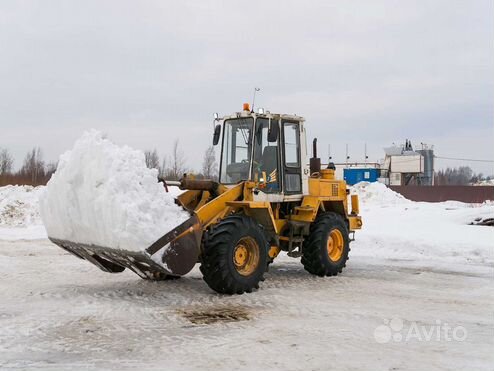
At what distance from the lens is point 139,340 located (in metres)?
5.95

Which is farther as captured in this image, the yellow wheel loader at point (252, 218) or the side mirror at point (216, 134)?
the side mirror at point (216, 134)

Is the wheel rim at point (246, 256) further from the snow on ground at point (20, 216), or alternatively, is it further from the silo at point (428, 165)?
the silo at point (428, 165)

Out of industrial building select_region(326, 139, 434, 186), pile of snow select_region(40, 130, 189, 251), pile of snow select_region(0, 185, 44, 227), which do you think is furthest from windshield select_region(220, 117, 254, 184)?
industrial building select_region(326, 139, 434, 186)

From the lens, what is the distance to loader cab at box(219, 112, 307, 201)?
962 cm

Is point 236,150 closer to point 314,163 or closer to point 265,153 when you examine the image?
point 265,153

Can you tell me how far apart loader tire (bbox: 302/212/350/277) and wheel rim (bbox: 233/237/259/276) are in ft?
6.21

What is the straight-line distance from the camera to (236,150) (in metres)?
9.99

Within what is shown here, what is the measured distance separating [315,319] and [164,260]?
204 cm

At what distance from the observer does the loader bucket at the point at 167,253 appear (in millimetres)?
7242

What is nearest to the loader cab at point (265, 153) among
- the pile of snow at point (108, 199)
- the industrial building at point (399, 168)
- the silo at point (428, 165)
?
the pile of snow at point (108, 199)

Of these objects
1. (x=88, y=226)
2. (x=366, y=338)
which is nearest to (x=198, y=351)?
(x=366, y=338)

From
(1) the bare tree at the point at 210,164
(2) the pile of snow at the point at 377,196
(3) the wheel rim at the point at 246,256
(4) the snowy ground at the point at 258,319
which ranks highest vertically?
(1) the bare tree at the point at 210,164

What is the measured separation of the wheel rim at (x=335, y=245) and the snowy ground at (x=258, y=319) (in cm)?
54

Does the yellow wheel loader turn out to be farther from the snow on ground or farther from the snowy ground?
the snow on ground
